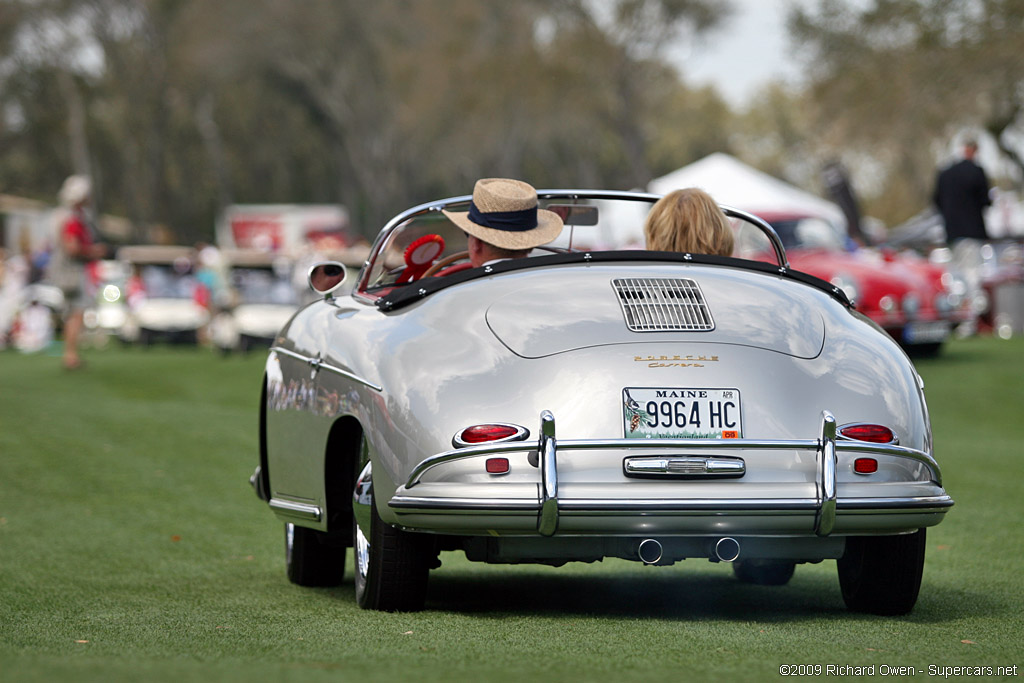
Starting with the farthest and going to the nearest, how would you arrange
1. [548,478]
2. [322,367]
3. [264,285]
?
1. [264,285]
2. [322,367]
3. [548,478]

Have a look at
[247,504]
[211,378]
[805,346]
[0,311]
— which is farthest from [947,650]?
[0,311]

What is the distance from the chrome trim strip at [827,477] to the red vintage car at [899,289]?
39.2ft

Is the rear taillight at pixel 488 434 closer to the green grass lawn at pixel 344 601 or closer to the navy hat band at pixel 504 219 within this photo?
the green grass lawn at pixel 344 601

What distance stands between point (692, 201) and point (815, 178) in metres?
86.9

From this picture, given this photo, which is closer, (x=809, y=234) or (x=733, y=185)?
(x=809, y=234)

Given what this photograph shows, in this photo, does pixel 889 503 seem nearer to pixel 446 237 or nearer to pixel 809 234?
pixel 446 237

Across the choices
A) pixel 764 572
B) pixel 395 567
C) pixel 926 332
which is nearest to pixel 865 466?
pixel 395 567

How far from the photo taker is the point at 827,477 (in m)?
4.58

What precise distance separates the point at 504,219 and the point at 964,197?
49.2 ft

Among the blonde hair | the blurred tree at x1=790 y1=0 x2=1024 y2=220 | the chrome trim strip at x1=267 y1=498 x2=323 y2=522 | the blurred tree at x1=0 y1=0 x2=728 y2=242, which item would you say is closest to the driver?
the blonde hair

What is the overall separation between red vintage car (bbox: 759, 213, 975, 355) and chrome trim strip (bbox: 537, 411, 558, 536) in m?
Result: 12.2

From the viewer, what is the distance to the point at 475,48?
52.0m

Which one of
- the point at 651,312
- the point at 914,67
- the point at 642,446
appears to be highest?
the point at 914,67

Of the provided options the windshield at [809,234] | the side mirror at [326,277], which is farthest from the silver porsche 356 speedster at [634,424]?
the windshield at [809,234]
